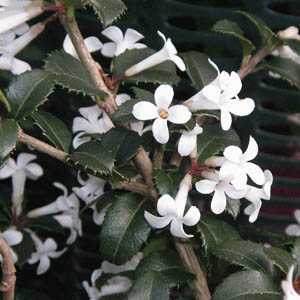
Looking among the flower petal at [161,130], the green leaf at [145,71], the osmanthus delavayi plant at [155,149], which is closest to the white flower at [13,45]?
the osmanthus delavayi plant at [155,149]

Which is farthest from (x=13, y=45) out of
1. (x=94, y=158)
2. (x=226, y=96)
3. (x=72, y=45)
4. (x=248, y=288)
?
(x=248, y=288)

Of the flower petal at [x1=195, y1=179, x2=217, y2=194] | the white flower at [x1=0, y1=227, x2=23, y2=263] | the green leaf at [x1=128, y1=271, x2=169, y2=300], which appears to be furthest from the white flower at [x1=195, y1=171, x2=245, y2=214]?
the white flower at [x1=0, y1=227, x2=23, y2=263]

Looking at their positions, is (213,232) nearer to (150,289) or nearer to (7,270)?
(150,289)

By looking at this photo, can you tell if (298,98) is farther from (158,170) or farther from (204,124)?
(158,170)

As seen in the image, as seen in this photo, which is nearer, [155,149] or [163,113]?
[163,113]

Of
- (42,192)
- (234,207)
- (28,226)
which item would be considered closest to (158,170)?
(234,207)

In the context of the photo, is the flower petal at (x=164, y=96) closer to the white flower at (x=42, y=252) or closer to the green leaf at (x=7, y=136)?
the green leaf at (x=7, y=136)
